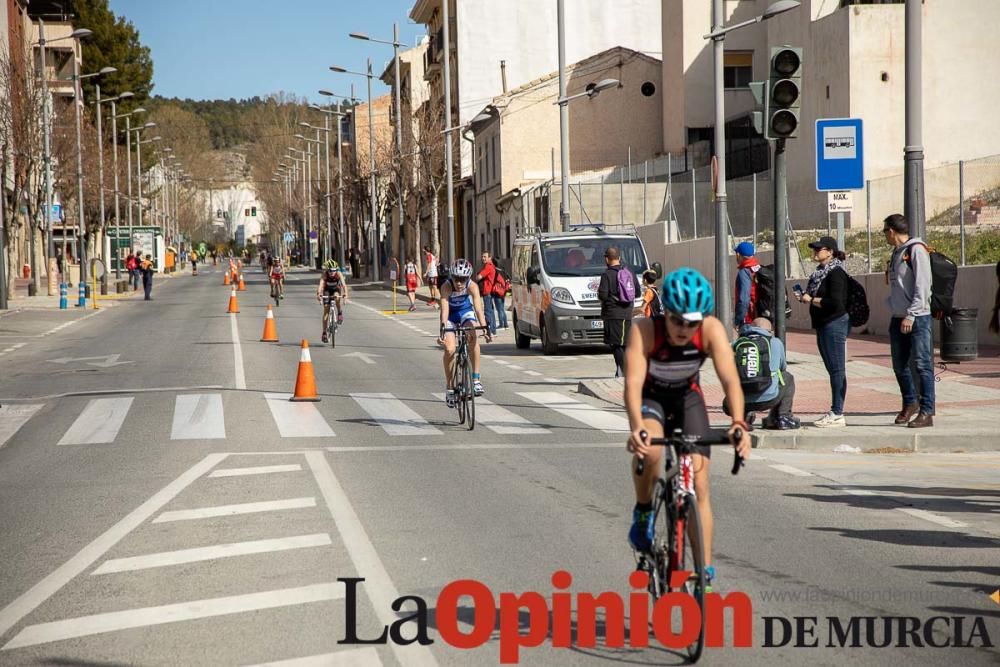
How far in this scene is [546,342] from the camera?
2442cm

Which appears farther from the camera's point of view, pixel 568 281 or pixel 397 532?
pixel 568 281

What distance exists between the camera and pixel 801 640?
19.5 feet

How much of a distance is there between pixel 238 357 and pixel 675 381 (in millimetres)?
19376

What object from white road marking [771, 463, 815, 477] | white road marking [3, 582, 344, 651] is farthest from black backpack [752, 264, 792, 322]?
white road marking [3, 582, 344, 651]

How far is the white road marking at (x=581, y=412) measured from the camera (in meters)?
14.4

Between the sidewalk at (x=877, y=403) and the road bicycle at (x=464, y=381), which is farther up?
the road bicycle at (x=464, y=381)

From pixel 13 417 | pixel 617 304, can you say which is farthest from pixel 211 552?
pixel 617 304

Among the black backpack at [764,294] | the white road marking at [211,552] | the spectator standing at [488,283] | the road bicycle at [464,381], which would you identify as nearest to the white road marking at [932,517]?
the white road marking at [211,552]

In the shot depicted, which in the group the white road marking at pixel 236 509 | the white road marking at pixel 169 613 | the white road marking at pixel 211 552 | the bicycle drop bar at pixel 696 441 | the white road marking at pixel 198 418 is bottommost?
the white road marking at pixel 198 418

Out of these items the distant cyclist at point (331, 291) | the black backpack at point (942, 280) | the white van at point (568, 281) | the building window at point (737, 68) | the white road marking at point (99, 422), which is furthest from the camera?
the building window at point (737, 68)

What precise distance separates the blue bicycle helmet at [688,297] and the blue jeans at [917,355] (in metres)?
7.56

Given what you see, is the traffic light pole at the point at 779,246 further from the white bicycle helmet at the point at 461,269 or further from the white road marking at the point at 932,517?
the white road marking at the point at 932,517

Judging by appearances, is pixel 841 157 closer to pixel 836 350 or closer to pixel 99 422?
pixel 836 350

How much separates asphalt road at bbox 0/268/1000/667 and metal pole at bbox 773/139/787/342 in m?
1.99
